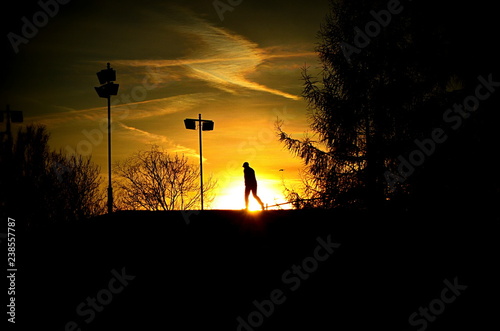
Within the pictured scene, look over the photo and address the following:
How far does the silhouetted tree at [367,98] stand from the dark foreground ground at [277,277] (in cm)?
297

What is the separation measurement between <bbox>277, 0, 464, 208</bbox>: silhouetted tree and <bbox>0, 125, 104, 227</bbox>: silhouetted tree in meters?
26.5

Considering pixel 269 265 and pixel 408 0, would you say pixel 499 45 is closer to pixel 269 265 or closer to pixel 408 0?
pixel 408 0

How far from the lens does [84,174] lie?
142 ft

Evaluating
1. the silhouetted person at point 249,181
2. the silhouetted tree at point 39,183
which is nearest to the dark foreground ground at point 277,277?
the silhouetted person at point 249,181

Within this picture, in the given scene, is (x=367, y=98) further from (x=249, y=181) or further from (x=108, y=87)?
(x=108, y=87)

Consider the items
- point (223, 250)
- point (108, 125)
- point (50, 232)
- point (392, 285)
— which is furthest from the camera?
point (108, 125)

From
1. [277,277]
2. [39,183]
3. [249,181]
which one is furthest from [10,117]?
[277,277]

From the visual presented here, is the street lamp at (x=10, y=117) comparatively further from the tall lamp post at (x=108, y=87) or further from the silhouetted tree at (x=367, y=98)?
the silhouetted tree at (x=367, y=98)

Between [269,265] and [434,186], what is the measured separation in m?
5.79

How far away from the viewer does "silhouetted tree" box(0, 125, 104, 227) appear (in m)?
32.8

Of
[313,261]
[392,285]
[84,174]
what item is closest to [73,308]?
[313,261]

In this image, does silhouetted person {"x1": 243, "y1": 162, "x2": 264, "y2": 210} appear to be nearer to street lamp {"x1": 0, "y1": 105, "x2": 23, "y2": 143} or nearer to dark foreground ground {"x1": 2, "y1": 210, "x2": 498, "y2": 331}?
dark foreground ground {"x1": 2, "y1": 210, "x2": 498, "y2": 331}

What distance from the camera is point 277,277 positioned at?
9414mm

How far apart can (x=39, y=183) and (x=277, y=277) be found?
32791 millimetres
